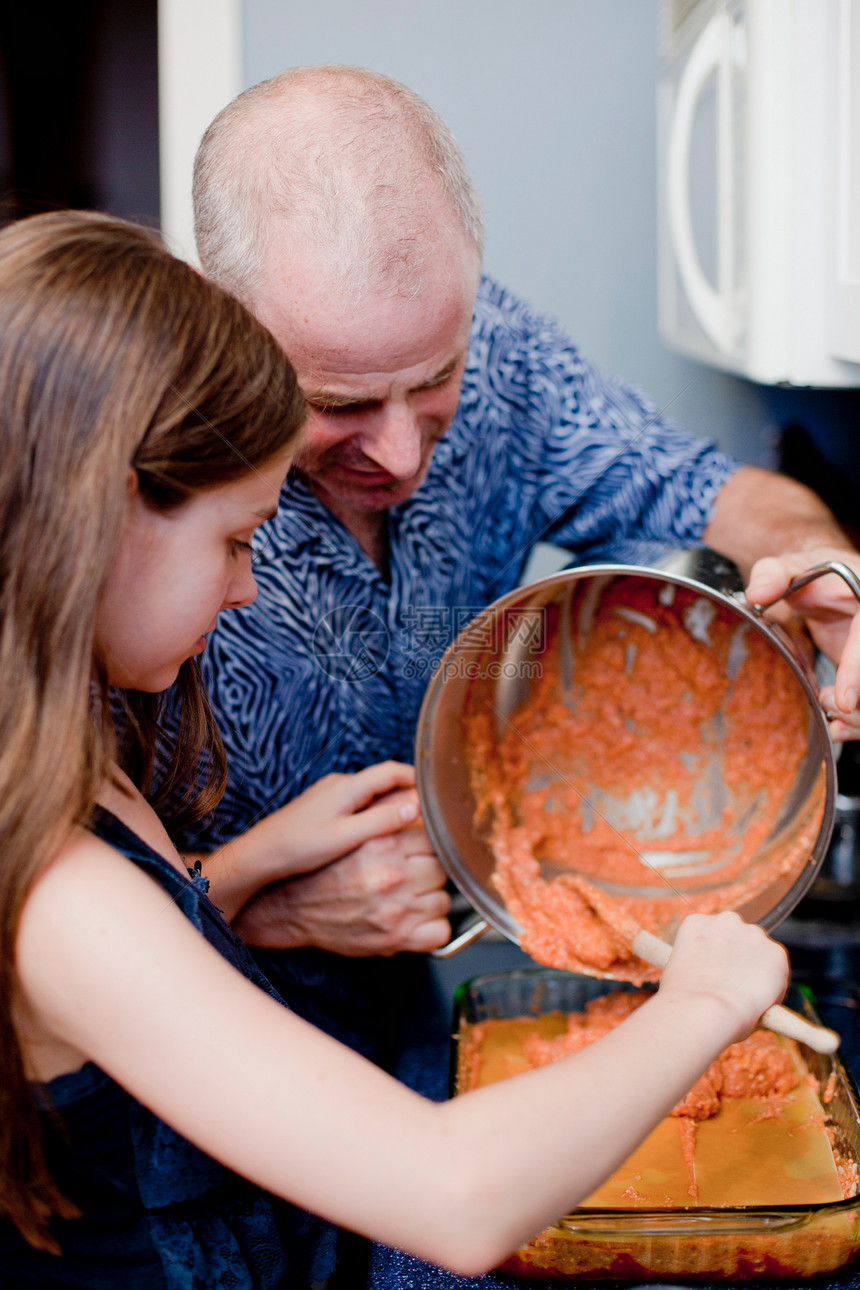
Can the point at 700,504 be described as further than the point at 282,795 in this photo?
Yes

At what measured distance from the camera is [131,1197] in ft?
1.91

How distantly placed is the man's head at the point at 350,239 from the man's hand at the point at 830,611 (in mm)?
268

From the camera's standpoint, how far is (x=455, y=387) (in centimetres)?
83

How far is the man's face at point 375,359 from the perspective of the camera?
727mm

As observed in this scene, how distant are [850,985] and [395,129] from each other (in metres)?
0.80

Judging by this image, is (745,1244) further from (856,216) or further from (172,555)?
(856,216)

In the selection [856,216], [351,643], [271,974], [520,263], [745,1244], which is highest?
[856,216]

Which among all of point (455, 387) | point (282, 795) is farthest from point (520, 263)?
point (282, 795)

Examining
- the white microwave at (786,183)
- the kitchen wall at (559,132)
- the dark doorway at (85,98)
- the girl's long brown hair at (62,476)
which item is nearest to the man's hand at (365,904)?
Result: the girl's long brown hair at (62,476)

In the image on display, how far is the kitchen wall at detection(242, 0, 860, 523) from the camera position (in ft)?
4.97

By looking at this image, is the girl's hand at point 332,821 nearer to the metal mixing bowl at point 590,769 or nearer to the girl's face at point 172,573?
the metal mixing bowl at point 590,769

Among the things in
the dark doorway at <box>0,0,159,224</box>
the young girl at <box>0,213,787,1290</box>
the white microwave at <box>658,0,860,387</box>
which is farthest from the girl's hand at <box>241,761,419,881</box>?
the dark doorway at <box>0,0,159,224</box>

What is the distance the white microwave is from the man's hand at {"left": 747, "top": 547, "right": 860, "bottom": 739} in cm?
19
